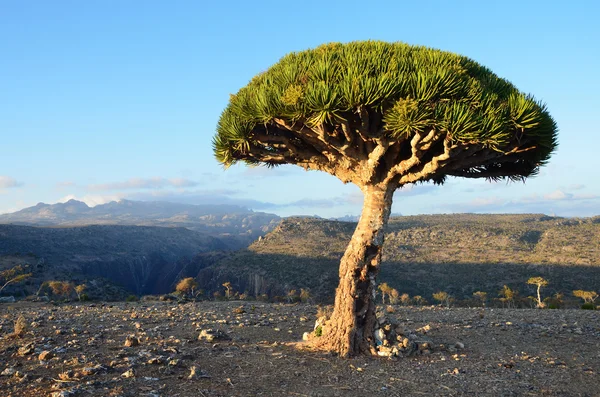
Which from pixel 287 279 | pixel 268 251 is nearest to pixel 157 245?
pixel 268 251

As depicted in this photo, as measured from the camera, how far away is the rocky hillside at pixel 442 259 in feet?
149

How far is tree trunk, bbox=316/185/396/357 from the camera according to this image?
30.1 feet

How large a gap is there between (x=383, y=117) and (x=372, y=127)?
0.31 metres

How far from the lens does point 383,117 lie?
852 cm

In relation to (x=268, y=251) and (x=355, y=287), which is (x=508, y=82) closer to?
(x=355, y=287)

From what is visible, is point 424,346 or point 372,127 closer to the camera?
point 372,127

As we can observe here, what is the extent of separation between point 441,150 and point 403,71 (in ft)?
7.68

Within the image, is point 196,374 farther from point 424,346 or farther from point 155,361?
point 424,346

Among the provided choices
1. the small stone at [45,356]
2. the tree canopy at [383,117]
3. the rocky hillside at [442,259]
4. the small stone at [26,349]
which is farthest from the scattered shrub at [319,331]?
the rocky hillside at [442,259]

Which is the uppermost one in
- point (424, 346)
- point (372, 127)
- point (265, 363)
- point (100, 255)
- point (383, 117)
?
point (383, 117)

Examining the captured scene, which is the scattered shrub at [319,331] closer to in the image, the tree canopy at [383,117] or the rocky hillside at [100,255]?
the tree canopy at [383,117]

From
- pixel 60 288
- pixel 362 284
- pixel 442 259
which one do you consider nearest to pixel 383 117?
pixel 362 284

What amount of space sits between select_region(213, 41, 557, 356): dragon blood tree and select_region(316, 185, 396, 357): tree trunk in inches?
0.9

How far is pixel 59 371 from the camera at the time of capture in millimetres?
6906
